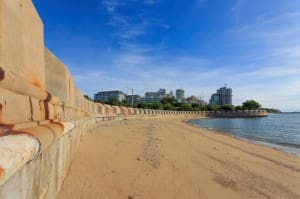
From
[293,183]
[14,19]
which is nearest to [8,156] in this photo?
[14,19]

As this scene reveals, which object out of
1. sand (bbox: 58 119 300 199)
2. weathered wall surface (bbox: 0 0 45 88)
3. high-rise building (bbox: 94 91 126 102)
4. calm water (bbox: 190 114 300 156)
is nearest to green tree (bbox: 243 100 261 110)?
high-rise building (bbox: 94 91 126 102)

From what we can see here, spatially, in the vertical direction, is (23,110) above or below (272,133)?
above

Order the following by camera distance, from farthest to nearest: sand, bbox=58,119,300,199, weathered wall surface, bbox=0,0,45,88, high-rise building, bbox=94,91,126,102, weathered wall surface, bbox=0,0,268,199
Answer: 1. high-rise building, bbox=94,91,126,102
2. sand, bbox=58,119,300,199
3. weathered wall surface, bbox=0,0,45,88
4. weathered wall surface, bbox=0,0,268,199

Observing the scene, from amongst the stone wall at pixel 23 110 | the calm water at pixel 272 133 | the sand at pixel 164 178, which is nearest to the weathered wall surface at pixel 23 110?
the stone wall at pixel 23 110

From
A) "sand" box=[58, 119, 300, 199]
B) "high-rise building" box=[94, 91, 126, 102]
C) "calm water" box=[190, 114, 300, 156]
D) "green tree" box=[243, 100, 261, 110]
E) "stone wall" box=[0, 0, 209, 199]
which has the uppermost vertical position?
"high-rise building" box=[94, 91, 126, 102]

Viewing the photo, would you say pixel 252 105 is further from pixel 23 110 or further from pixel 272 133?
pixel 23 110

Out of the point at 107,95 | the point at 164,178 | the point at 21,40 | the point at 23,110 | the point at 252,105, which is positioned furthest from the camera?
the point at 107,95

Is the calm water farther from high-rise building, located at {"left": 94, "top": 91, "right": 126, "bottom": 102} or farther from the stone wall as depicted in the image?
high-rise building, located at {"left": 94, "top": 91, "right": 126, "bottom": 102}

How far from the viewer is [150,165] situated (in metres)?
5.40

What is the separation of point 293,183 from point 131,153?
4.01m

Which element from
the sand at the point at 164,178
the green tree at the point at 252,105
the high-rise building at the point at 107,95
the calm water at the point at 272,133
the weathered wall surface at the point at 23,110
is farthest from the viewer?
the high-rise building at the point at 107,95

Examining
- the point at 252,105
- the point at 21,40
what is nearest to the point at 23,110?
the point at 21,40

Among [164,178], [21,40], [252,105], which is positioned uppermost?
[252,105]

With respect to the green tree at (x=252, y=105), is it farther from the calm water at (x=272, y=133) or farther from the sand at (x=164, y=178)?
the sand at (x=164, y=178)
